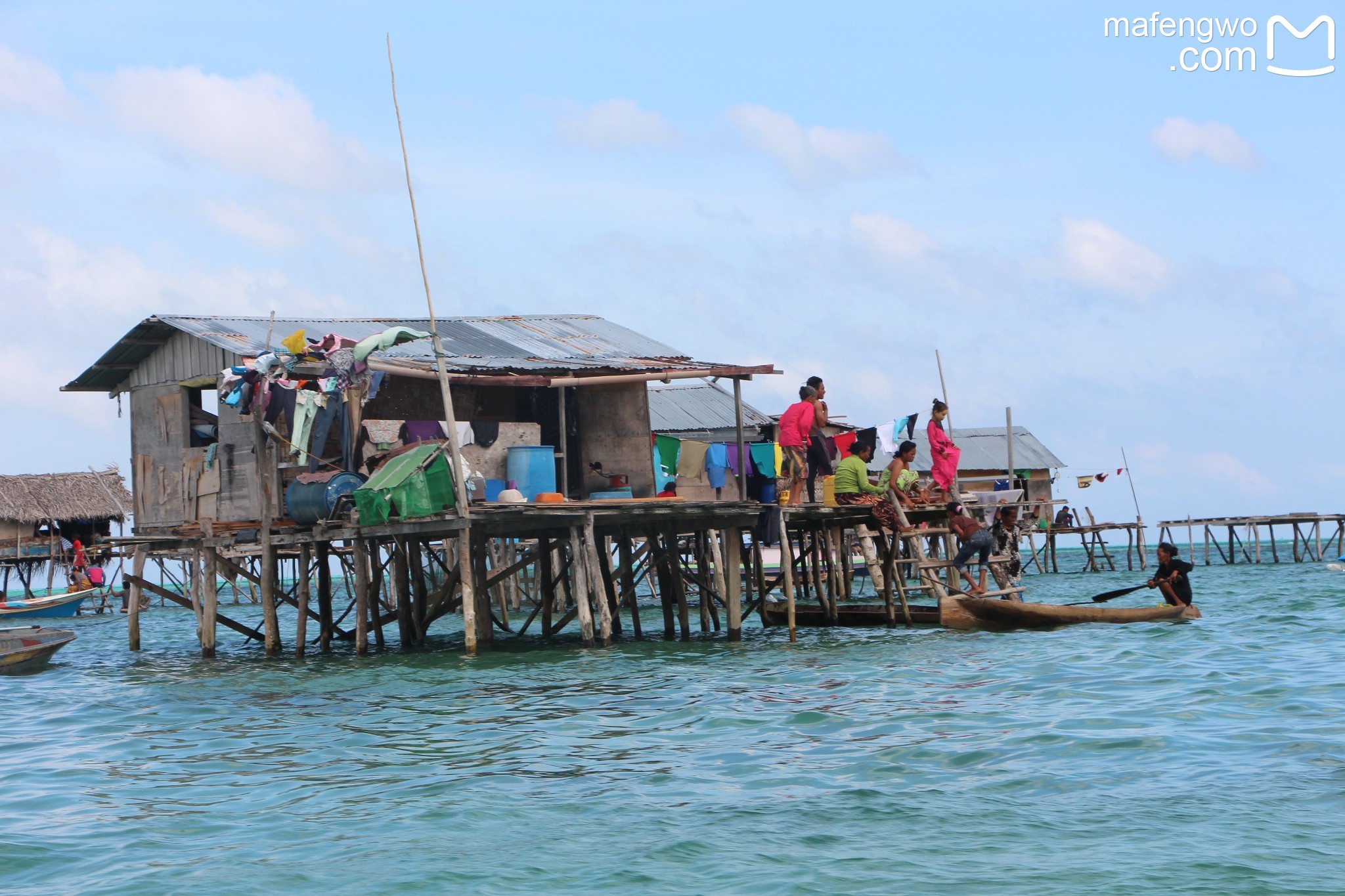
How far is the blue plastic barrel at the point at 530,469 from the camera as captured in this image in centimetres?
1850

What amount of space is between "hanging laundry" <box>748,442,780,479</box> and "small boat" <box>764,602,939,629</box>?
2.31 metres

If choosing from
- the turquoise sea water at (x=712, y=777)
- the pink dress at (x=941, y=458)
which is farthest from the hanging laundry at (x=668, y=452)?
the turquoise sea water at (x=712, y=777)

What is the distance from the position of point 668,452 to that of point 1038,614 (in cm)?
649

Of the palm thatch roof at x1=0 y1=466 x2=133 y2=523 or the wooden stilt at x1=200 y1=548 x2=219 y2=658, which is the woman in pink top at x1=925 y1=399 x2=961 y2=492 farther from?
the palm thatch roof at x1=0 y1=466 x2=133 y2=523

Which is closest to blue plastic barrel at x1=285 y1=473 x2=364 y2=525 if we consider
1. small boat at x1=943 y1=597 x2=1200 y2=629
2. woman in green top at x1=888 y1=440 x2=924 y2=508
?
woman in green top at x1=888 y1=440 x2=924 y2=508

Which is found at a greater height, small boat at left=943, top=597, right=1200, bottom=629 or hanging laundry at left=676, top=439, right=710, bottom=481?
hanging laundry at left=676, top=439, right=710, bottom=481

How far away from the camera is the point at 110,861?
850 cm

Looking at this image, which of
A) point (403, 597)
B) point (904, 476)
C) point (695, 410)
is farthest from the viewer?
point (695, 410)

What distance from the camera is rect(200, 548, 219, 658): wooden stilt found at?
2009 centimetres

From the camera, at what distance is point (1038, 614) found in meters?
19.2

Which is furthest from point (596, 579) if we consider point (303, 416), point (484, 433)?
point (303, 416)

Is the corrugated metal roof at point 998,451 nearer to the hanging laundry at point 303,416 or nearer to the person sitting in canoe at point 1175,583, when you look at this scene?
the person sitting in canoe at point 1175,583

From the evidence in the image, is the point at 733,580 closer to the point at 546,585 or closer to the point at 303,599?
the point at 546,585

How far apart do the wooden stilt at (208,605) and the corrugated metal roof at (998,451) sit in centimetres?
3201
